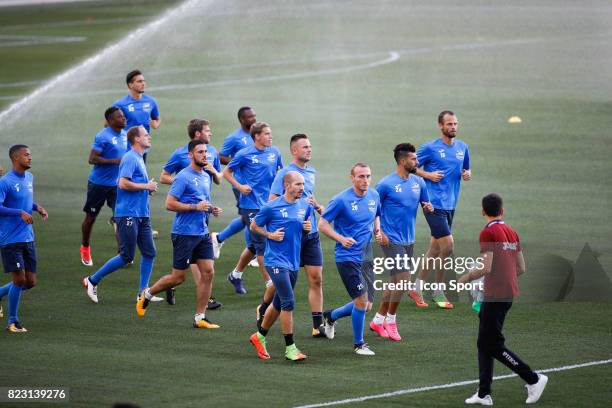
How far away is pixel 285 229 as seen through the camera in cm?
1512

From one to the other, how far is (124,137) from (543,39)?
101 ft

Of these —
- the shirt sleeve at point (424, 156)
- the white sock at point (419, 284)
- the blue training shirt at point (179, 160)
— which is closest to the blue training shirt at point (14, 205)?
the blue training shirt at point (179, 160)

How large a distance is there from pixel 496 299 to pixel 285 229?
9.62 ft

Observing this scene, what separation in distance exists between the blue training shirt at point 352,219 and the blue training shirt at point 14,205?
382cm

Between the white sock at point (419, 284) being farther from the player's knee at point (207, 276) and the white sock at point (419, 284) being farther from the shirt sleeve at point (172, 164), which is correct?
the shirt sleeve at point (172, 164)

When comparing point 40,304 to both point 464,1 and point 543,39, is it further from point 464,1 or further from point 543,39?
point 464,1

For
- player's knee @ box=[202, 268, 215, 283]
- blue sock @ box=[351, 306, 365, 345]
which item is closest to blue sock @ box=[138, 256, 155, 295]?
player's knee @ box=[202, 268, 215, 283]

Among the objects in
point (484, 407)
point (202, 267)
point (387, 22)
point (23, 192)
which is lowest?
point (484, 407)

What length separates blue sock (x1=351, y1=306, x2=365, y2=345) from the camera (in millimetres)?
15242

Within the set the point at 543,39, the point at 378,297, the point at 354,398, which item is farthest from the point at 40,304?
the point at 543,39

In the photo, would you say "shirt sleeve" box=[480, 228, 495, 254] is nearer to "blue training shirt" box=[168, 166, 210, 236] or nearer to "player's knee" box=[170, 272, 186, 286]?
"blue training shirt" box=[168, 166, 210, 236]

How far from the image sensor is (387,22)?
5597 centimetres

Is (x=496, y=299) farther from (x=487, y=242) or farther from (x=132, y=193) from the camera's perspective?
(x=132, y=193)

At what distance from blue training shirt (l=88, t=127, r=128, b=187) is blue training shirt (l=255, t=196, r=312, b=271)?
5509 millimetres
